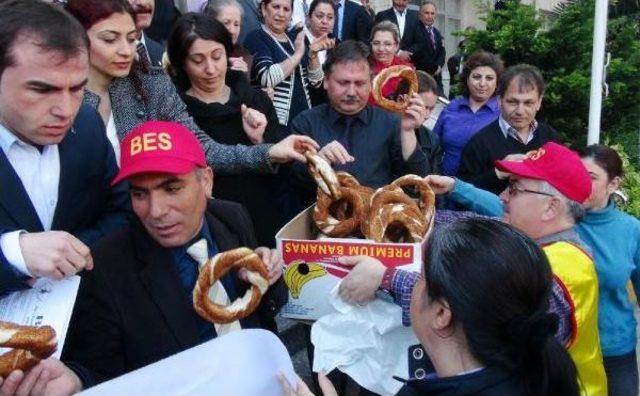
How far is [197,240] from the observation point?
2.36 m

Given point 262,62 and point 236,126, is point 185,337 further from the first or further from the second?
point 262,62

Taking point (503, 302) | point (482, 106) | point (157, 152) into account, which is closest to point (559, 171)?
point (503, 302)

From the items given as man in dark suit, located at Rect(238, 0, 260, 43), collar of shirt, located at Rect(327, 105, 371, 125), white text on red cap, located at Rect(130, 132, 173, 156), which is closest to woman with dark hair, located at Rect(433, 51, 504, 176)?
collar of shirt, located at Rect(327, 105, 371, 125)

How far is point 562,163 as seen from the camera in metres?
2.78

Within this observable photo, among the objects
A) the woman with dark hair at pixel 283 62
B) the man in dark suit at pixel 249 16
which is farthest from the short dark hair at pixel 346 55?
the man in dark suit at pixel 249 16

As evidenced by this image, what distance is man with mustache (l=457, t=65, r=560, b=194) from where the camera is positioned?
458 centimetres

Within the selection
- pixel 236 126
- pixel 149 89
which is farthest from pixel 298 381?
pixel 236 126

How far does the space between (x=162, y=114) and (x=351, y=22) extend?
5741mm

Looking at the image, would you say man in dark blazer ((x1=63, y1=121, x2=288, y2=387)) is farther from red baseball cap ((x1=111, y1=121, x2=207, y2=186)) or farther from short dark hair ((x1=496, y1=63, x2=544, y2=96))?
short dark hair ((x1=496, y1=63, x2=544, y2=96))

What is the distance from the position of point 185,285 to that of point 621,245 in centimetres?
221

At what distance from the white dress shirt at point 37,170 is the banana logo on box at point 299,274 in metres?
1.00

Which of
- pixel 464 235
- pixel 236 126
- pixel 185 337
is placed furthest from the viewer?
pixel 236 126

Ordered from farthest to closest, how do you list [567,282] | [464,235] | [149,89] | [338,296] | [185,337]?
[149,89] → [338,296] → [567,282] → [185,337] → [464,235]

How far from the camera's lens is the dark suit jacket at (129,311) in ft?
6.89
